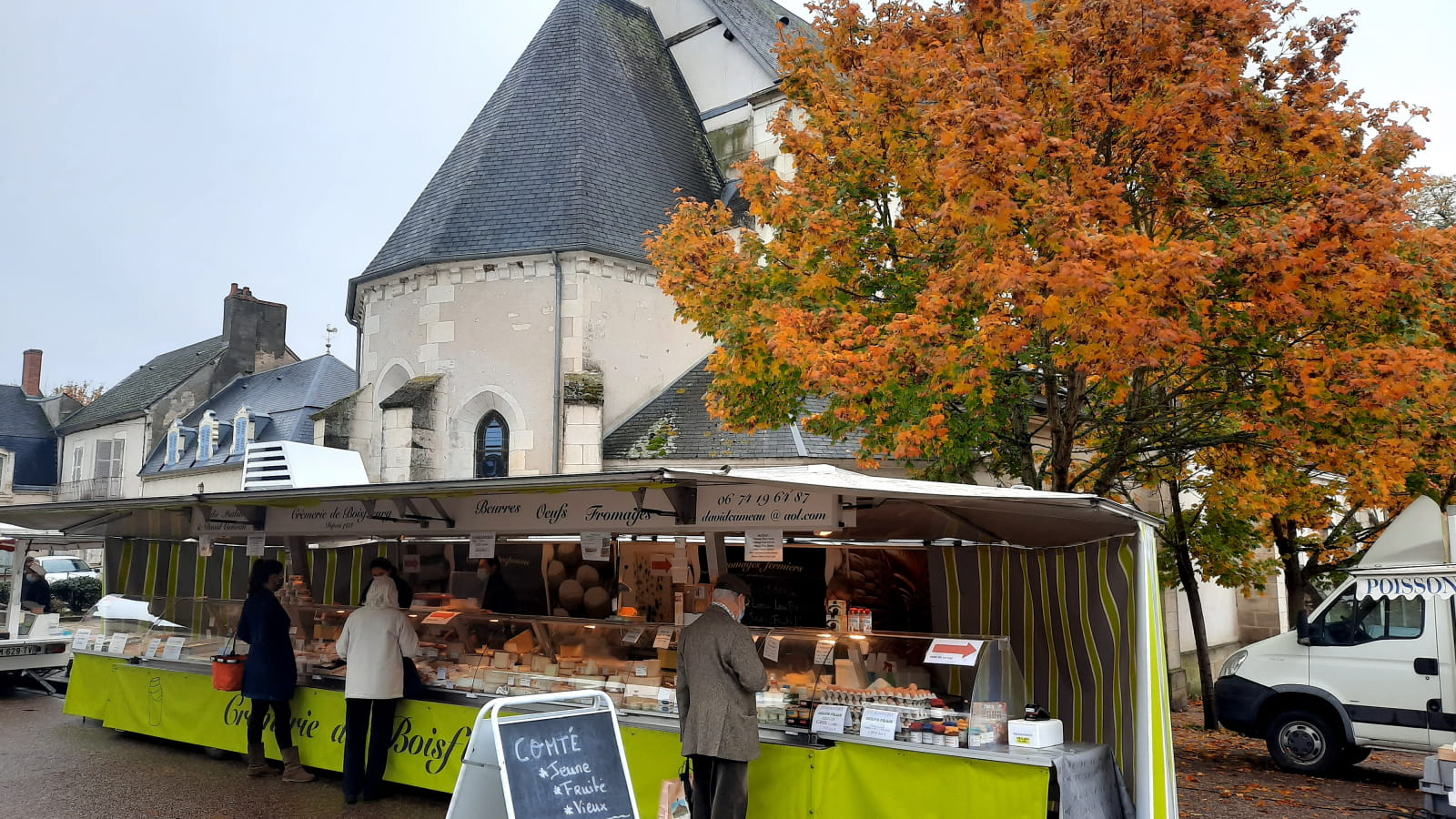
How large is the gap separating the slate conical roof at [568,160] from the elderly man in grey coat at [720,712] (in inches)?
511

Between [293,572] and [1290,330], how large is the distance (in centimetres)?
1052

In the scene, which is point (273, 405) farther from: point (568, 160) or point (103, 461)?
point (568, 160)

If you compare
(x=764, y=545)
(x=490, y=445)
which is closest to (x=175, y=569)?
(x=490, y=445)

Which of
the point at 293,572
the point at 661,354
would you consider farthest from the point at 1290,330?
the point at 661,354

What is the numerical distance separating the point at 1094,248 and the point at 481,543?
5.68 m

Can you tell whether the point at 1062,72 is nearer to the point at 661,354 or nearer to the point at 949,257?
the point at 949,257

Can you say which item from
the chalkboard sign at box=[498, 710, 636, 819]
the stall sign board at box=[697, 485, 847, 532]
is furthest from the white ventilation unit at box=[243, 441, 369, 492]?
the chalkboard sign at box=[498, 710, 636, 819]

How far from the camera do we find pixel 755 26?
24875 mm

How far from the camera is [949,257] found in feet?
33.7

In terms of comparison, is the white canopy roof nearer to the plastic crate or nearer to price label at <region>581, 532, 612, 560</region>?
price label at <region>581, 532, 612, 560</region>

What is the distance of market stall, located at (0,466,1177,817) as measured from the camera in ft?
19.9

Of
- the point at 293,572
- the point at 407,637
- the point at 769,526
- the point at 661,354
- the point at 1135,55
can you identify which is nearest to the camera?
the point at 769,526

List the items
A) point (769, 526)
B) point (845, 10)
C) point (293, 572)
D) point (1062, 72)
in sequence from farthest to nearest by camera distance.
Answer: point (293, 572)
point (845, 10)
point (1062, 72)
point (769, 526)

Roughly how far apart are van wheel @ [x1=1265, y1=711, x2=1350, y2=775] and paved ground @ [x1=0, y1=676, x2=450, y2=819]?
323 inches
